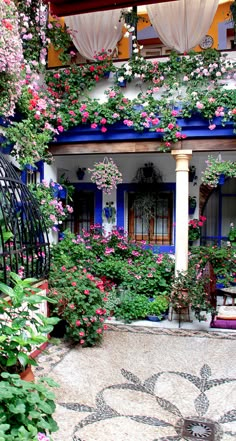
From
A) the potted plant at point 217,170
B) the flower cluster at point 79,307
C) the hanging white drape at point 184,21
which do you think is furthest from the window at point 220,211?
the flower cluster at point 79,307

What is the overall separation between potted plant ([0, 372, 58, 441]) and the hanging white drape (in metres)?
6.01

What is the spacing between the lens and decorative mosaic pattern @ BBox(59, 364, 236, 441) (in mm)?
3062

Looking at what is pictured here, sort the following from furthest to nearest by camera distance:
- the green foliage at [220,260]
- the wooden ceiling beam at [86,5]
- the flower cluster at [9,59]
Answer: the green foliage at [220,260] → the wooden ceiling beam at [86,5] → the flower cluster at [9,59]

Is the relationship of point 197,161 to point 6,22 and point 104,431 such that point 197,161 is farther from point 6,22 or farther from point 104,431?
point 104,431

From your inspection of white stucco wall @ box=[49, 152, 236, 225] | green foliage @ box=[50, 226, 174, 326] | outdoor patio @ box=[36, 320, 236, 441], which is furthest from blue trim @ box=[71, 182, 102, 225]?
outdoor patio @ box=[36, 320, 236, 441]

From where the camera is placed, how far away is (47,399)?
2.17m

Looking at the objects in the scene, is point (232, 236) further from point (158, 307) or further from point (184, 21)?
point (184, 21)

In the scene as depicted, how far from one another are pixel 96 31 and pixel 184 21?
155cm

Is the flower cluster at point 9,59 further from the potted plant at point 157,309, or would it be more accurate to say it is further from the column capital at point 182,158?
the potted plant at point 157,309

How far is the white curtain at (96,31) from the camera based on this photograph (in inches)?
268

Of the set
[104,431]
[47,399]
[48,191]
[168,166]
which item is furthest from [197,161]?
[47,399]

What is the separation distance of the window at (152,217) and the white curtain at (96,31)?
10.2 ft

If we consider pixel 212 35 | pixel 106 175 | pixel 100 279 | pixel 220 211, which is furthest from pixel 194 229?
pixel 212 35

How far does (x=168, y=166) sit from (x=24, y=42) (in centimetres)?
385
